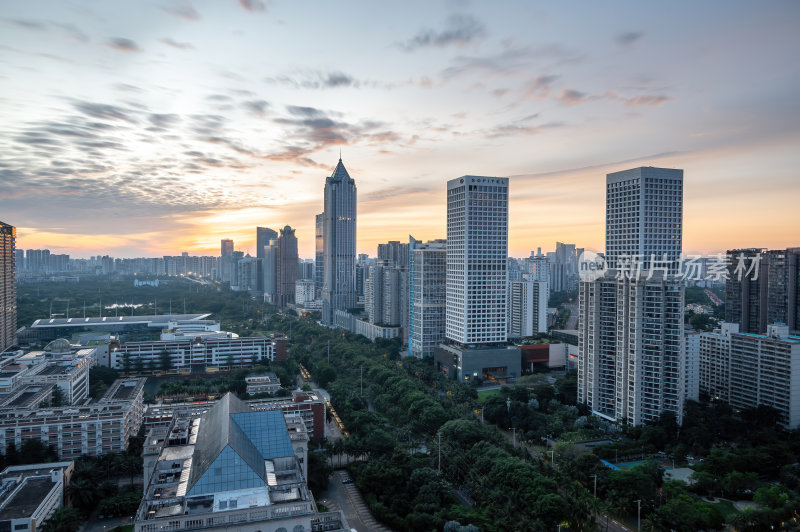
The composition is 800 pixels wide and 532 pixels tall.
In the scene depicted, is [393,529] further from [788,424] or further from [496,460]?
[788,424]

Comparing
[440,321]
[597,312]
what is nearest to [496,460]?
[597,312]

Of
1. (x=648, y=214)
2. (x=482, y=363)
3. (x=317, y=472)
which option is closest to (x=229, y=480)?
(x=317, y=472)

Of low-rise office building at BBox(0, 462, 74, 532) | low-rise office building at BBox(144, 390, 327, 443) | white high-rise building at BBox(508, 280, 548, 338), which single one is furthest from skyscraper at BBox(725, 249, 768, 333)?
low-rise office building at BBox(0, 462, 74, 532)

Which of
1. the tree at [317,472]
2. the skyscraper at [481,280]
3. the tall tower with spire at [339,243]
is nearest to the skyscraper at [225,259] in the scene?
the tall tower with spire at [339,243]

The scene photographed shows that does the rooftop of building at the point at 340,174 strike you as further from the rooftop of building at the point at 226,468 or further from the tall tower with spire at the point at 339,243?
the rooftop of building at the point at 226,468

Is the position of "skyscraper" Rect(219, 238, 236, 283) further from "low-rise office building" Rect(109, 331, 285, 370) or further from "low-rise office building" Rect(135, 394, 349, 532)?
"low-rise office building" Rect(135, 394, 349, 532)
